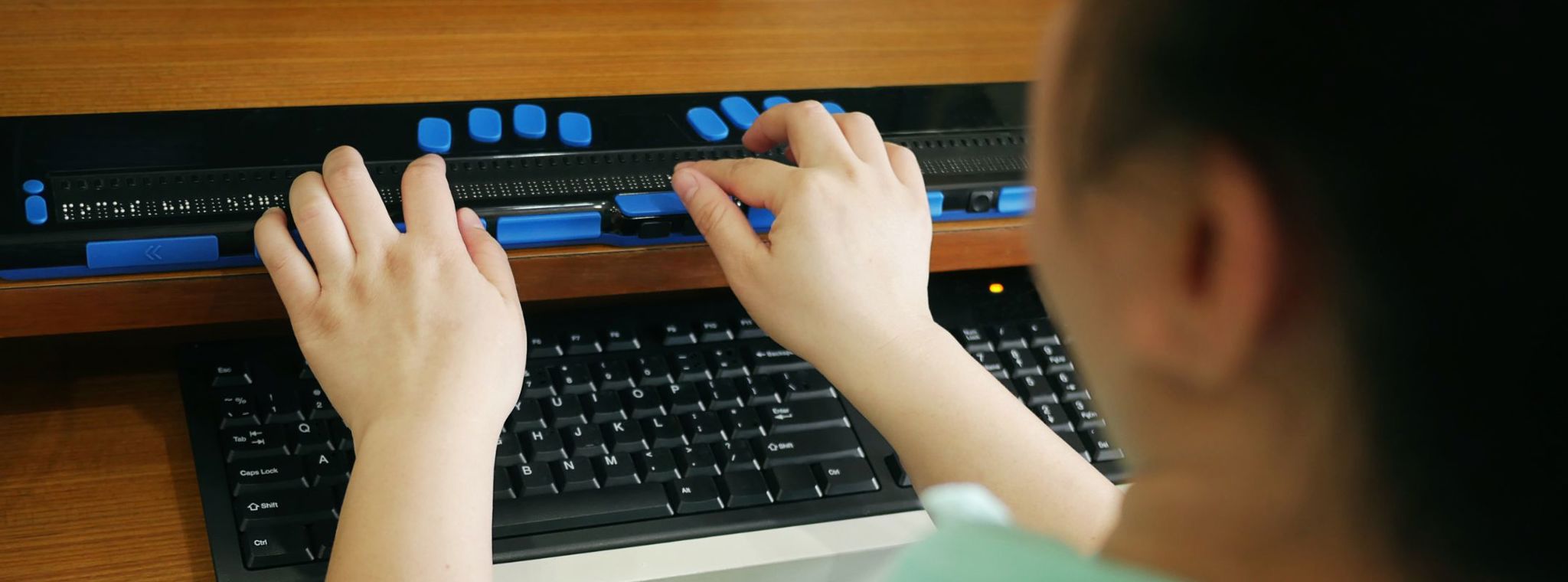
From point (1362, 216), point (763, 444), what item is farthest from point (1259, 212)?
point (763, 444)

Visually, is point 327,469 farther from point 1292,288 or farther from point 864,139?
point 1292,288

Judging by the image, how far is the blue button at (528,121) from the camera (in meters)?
0.67

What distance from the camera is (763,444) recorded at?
24.4 inches

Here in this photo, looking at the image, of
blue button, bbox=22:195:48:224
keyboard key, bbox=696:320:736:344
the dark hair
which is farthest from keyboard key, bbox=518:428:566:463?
the dark hair

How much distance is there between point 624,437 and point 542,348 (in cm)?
7

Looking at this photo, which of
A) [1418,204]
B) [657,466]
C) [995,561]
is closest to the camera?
[1418,204]

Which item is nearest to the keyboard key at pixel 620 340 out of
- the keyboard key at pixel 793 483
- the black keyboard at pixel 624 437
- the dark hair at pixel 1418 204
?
the black keyboard at pixel 624 437

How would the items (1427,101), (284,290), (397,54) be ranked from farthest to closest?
(397,54), (284,290), (1427,101)

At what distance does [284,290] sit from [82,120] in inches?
6.5

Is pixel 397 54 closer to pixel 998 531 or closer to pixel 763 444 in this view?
pixel 763 444

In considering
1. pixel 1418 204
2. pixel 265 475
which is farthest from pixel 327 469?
pixel 1418 204

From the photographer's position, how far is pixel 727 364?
66 cm

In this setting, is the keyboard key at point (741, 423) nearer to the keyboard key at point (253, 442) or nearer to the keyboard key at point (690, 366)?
the keyboard key at point (690, 366)

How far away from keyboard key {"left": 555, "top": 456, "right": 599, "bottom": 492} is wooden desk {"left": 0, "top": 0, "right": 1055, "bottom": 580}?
0.09m
